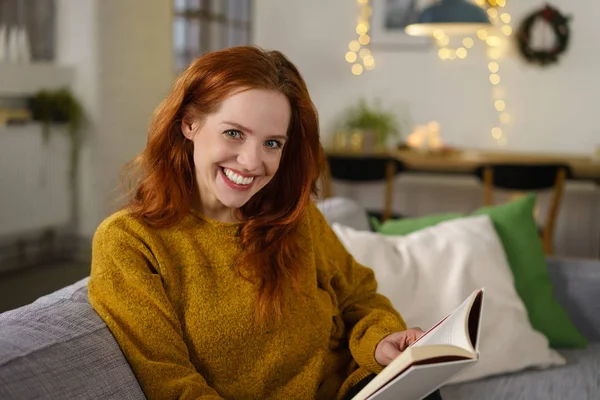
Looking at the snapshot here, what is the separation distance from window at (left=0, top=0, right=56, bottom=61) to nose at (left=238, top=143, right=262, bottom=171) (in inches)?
169

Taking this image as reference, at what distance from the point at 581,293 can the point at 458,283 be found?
0.46 m

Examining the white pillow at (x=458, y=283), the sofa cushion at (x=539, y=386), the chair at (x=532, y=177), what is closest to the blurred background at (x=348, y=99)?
the chair at (x=532, y=177)

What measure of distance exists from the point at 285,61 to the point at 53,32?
445 cm

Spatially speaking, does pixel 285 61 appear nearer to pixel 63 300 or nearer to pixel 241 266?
pixel 241 266

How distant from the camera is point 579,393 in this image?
1.86m

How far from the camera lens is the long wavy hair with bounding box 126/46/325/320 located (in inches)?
52.6

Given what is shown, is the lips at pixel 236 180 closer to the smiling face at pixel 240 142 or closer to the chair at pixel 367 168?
the smiling face at pixel 240 142

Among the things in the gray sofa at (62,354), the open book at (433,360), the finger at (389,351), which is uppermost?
the open book at (433,360)

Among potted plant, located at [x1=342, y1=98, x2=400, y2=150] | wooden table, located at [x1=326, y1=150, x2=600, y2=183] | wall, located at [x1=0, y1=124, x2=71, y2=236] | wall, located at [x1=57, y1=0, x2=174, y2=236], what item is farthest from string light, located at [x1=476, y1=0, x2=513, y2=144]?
wall, located at [x1=0, y1=124, x2=71, y2=236]

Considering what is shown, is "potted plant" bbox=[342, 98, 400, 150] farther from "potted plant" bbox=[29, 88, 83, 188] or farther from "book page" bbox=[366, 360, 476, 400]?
"book page" bbox=[366, 360, 476, 400]

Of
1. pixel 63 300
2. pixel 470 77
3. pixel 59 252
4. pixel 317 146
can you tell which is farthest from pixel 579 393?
pixel 59 252

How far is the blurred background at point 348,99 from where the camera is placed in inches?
200

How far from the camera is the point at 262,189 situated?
1.50 m

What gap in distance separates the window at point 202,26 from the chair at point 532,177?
2556 millimetres
